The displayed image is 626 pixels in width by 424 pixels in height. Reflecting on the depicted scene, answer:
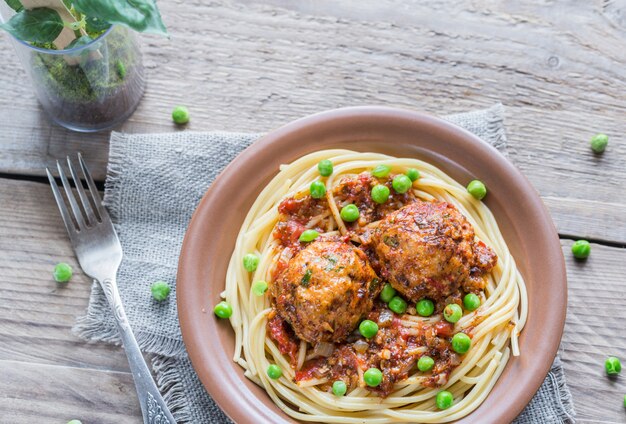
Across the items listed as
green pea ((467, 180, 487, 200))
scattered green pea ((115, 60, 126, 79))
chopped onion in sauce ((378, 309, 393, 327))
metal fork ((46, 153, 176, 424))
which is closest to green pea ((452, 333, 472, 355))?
chopped onion in sauce ((378, 309, 393, 327))

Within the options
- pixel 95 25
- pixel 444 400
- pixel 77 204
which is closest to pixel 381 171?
pixel 444 400

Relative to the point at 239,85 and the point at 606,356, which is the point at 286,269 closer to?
the point at 239,85

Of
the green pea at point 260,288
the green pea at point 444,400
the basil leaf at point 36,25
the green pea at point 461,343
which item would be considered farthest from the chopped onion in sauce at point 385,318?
the basil leaf at point 36,25

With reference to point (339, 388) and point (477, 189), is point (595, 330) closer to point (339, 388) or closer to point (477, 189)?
point (477, 189)

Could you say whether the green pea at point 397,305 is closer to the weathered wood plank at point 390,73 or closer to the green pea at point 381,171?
the green pea at point 381,171

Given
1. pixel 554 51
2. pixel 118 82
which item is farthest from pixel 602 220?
pixel 118 82

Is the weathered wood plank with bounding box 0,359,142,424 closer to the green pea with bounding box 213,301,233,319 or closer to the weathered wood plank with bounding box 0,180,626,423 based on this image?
the weathered wood plank with bounding box 0,180,626,423
